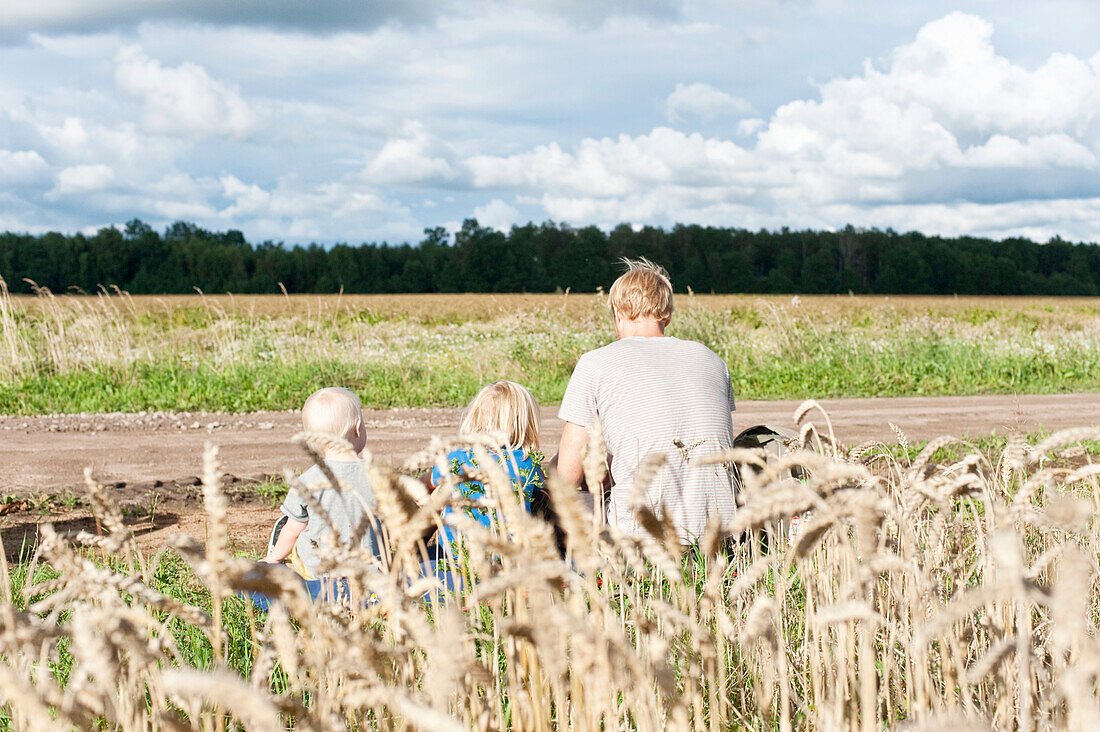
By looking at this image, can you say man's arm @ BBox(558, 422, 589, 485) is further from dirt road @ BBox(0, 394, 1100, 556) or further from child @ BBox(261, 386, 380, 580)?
dirt road @ BBox(0, 394, 1100, 556)

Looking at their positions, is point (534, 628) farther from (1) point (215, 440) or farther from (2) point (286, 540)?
(1) point (215, 440)

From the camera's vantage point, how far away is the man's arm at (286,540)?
3388mm

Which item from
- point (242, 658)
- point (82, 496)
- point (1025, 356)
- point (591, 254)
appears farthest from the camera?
point (591, 254)

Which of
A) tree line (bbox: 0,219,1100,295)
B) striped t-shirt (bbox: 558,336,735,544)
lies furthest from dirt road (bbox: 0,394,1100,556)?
tree line (bbox: 0,219,1100,295)

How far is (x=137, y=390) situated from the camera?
34.4 ft

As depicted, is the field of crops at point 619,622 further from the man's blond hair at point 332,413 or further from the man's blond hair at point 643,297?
the man's blond hair at point 643,297

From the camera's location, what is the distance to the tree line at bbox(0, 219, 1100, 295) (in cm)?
7081

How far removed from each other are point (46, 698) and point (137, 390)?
10210mm

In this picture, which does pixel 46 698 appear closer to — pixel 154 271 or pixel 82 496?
pixel 82 496

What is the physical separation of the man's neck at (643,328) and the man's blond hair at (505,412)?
62 cm

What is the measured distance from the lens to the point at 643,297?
4.00 m

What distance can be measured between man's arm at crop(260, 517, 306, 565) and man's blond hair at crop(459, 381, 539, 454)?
0.74 metres

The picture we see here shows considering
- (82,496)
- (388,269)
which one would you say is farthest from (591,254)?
(82,496)

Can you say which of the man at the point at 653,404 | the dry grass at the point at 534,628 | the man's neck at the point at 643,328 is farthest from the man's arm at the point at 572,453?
the dry grass at the point at 534,628
